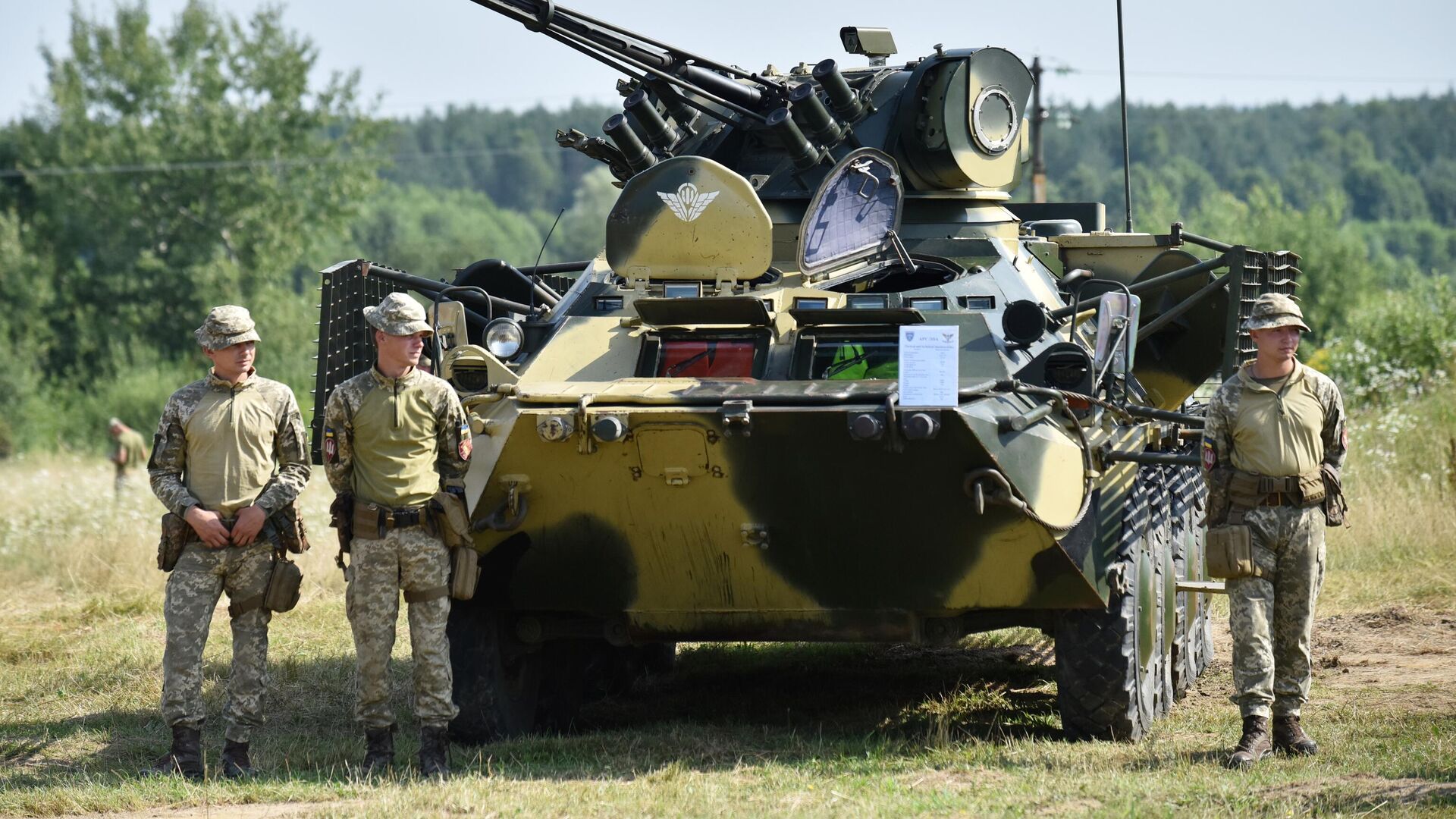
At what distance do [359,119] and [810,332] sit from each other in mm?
32798

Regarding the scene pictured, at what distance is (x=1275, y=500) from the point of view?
677 centimetres

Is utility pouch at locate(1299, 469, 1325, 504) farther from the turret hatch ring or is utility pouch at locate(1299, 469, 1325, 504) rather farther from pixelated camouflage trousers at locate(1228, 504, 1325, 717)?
the turret hatch ring

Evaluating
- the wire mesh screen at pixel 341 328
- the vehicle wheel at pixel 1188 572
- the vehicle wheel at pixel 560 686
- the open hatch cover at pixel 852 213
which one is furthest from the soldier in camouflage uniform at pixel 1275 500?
the wire mesh screen at pixel 341 328

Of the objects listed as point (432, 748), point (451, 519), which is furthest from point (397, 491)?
point (432, 748)

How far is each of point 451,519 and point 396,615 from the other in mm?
426

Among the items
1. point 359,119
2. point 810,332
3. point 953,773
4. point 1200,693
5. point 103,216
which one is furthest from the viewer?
point 359,119

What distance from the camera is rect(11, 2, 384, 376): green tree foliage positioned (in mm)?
35844

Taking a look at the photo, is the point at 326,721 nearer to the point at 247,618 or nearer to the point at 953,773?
the point at 247,618

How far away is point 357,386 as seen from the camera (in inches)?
272

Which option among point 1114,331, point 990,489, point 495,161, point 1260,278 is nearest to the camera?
point 990,489

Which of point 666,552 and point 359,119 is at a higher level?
point 359,119

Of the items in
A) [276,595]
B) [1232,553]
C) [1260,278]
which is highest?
[1260,278]

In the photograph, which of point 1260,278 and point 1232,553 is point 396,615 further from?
point 1260,278

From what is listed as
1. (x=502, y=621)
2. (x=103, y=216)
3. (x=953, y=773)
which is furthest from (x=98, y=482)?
(x=103, y=216)
